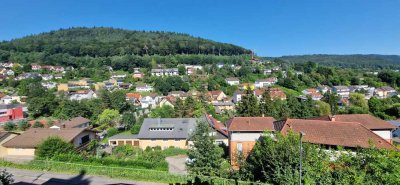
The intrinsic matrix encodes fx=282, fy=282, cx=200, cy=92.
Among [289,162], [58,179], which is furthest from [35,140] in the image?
[289,162]

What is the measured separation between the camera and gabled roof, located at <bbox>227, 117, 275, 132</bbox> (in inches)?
915

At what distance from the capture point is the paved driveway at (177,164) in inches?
989

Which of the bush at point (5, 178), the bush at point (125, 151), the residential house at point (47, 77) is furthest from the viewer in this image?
the residential house at point (47, 77)

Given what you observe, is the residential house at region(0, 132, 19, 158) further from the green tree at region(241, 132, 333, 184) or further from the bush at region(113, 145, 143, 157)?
the green tree at region(241, 132, 333, 184)

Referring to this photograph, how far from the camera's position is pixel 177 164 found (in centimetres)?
2791

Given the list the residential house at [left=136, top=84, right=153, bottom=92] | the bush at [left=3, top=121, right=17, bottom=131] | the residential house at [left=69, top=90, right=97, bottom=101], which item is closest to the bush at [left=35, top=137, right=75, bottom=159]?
the bush at [left=3, top=121, right=17, bottom=131]

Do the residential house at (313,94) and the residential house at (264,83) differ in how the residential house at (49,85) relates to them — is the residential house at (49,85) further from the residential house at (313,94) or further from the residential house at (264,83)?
the residential house at (313,94)

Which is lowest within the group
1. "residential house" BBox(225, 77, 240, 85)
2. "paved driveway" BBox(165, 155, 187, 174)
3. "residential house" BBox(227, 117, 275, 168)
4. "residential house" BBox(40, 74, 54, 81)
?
"paved driveway" BBox(165, 155, 187, 174)

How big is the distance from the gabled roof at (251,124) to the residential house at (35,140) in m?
15.8

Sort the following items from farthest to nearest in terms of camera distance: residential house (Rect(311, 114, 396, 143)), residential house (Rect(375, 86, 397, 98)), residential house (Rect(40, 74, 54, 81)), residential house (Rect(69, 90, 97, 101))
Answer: residential house (Rect(40, 74, 54, 81)), residential house (Rect(375, 86, 397, 98)), residential house (Rect(69, 90, 97, 101)), residential house (Rect(311, 114, 396, 143))

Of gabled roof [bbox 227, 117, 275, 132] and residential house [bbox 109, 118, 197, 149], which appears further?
residential house [bbox 109, 118, 197, 149]

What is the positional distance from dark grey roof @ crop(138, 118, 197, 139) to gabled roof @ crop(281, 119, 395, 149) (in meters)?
16.0

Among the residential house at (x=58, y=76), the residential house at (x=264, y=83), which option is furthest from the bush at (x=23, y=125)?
the residential house at (x=264, y=83)

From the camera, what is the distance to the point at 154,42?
5871 inches
